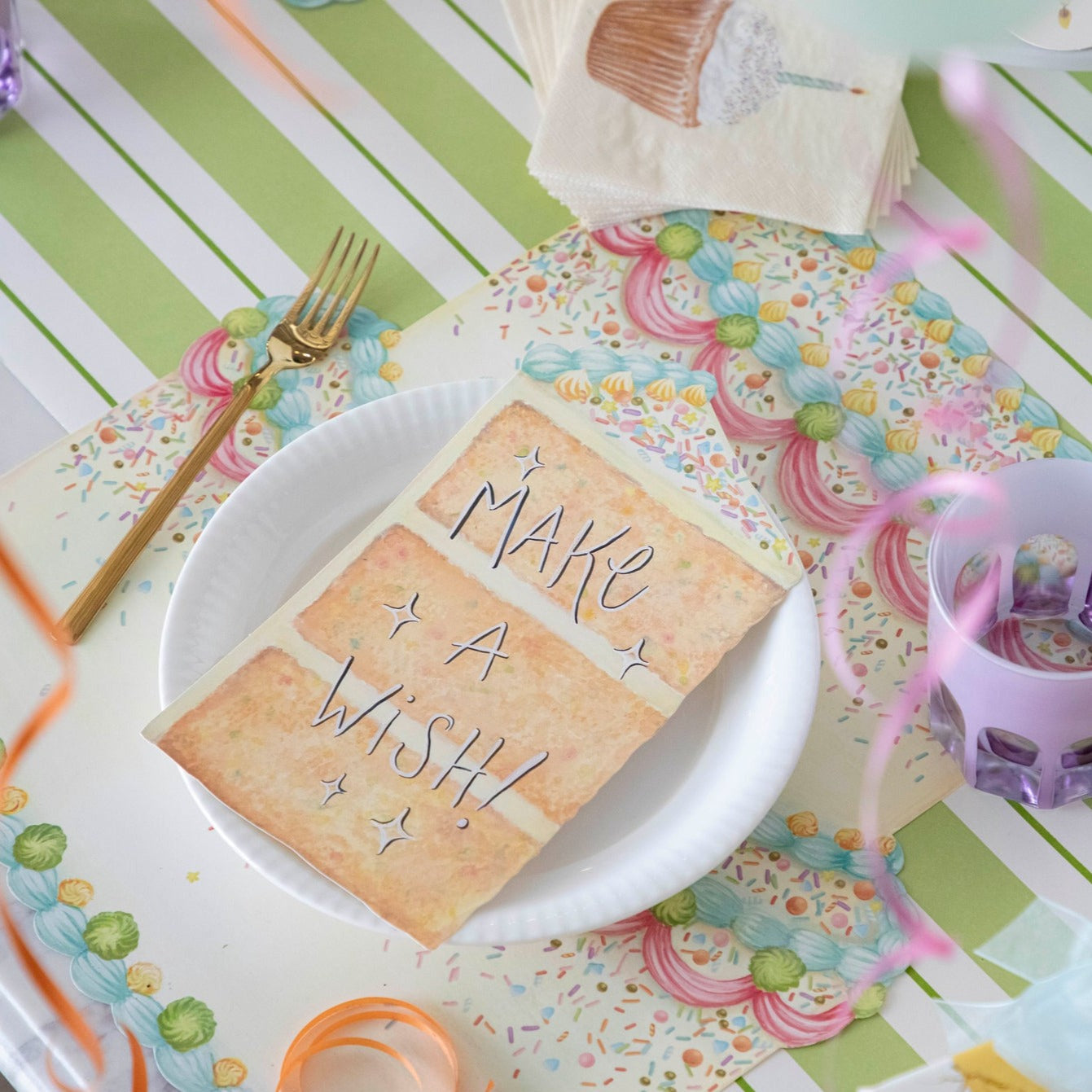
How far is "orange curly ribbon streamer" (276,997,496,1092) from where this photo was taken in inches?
20.0

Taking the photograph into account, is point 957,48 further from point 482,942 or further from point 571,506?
point 482,942

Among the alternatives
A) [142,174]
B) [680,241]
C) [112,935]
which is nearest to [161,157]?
[142,174]

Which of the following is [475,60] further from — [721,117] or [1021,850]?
[1021,850]

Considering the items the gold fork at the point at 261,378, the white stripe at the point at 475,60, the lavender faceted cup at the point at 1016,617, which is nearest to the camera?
the lavender faceted cup at the point at 1016,617

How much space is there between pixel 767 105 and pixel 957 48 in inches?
4.3

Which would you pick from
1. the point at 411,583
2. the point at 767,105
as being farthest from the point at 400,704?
the point at 767,105

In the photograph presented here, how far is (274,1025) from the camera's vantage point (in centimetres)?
52

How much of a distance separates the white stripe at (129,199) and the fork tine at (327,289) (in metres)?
0.04

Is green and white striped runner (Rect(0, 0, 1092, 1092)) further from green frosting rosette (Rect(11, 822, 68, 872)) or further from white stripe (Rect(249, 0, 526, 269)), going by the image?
green frosting rosette (Rect(11, 822, 68, 872))

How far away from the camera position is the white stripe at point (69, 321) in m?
0.63

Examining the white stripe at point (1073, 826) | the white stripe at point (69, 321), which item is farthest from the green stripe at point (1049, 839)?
the white stripe at point (69, 321)

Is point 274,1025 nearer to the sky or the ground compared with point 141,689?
nearer to the ground

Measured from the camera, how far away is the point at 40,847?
1.79 feet

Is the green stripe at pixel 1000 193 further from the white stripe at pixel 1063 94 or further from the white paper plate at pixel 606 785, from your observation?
the white paper plate at pixel 606 785
